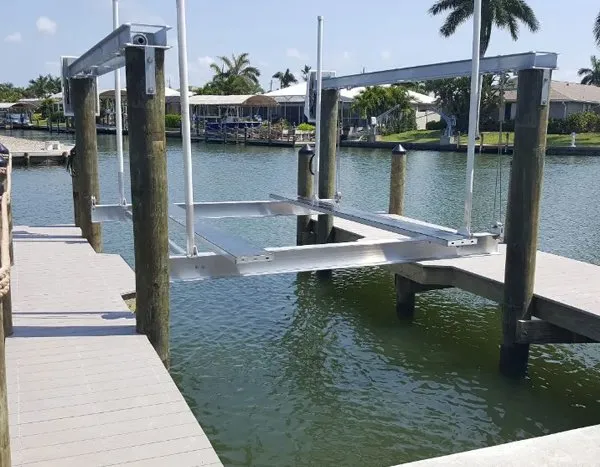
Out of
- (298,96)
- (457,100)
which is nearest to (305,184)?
(298,96)

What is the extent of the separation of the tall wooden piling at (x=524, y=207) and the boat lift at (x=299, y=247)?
0.35 metres

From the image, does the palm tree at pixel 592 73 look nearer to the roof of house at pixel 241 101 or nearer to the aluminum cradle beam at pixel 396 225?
the roof of house at pixel 241 101

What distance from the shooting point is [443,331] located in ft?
33.5

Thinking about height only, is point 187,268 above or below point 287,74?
below

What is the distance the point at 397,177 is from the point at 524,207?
17.6 feet

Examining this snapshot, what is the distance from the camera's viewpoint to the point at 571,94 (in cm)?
5931

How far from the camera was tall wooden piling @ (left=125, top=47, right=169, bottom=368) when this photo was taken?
6.35 metres

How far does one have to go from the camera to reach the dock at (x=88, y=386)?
15.2 ft

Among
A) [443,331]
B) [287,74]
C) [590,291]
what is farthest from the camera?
[287,74]

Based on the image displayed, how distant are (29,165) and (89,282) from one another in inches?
1184

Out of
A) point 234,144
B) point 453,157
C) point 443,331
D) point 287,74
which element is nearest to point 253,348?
point 443,331

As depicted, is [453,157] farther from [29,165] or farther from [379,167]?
[29,165]

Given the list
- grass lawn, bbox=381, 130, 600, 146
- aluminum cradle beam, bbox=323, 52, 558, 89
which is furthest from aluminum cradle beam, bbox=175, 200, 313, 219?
grass lawn, bbox=381, 130, 600, 146

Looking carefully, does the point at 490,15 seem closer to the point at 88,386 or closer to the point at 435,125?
the point at 435,125
